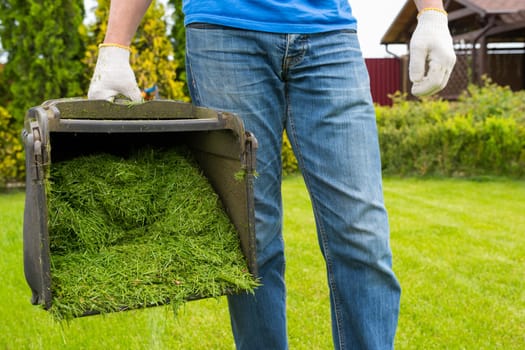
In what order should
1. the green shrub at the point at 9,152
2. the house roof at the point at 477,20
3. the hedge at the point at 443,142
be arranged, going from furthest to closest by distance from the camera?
the house roof at the point at 477,20, the hedge at the point at 443,142, the green shrub at the point at 9,152

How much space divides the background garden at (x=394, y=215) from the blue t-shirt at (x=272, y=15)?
858 millimetres

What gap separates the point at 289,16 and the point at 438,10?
0.43m

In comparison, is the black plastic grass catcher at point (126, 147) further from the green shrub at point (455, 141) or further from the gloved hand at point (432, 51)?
the green shrub at point (455, 141)

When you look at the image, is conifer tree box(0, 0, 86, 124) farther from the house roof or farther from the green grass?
the house roof

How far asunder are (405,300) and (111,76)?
2002 mm

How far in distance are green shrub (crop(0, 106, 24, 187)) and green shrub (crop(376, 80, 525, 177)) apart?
12.9 ft

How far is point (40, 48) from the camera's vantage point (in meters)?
6.67

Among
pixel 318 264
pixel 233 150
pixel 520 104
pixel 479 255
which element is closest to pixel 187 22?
pixel 233 150

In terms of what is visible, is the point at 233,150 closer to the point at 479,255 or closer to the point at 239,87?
the point at 239,87

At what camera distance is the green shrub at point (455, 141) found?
6.86m

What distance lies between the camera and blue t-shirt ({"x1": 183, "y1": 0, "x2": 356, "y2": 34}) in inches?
64.9

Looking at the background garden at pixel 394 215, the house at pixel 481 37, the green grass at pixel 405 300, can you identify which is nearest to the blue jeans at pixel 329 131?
the green grass at pixel 405 300

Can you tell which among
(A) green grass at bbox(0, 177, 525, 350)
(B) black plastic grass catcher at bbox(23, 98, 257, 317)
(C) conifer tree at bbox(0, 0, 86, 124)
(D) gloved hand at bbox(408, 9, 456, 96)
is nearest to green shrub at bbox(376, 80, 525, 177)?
(A) green grass at bbox(0, 177, 525, 350)

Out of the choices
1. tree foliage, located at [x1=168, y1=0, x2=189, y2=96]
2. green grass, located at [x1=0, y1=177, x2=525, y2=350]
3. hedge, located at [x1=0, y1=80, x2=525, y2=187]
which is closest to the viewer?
green grass, located at [x1=0, y1=177, x2=525, y2=350]
